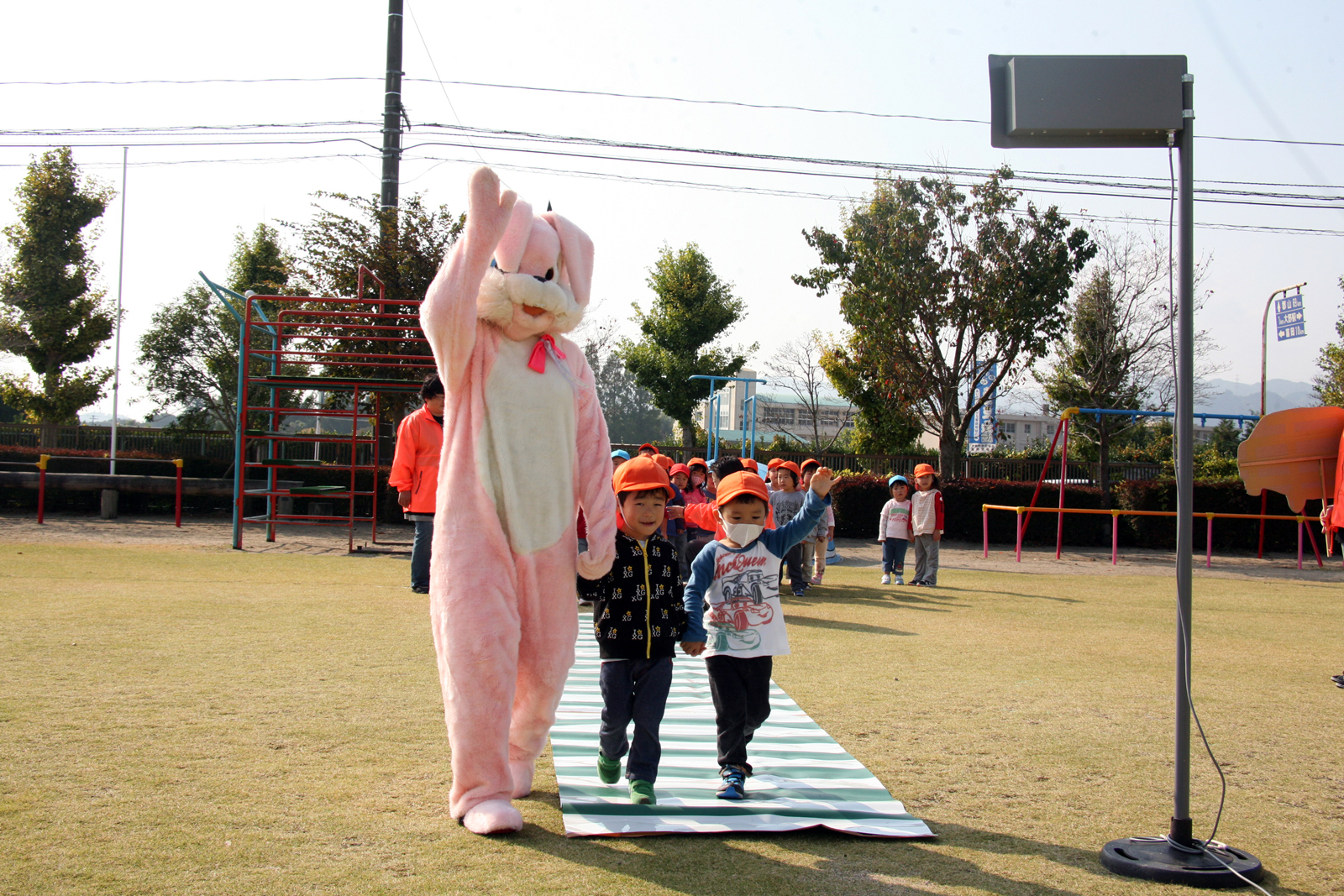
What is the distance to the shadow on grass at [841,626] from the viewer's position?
751 centimetres

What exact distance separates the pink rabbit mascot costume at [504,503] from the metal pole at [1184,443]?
1817mm

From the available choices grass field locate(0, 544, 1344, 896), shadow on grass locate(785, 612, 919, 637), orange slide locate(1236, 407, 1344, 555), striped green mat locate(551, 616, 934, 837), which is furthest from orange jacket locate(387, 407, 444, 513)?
orange slide locate(1236, 407, 1344, 555)

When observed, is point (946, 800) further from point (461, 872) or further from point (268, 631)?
point (268, 631)

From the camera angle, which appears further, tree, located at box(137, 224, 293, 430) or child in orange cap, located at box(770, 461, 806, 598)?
tree, located at box(137, 224, 293, 430)

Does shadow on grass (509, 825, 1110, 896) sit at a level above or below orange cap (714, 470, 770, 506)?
below

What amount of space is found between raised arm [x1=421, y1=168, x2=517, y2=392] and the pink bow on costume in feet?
0.72

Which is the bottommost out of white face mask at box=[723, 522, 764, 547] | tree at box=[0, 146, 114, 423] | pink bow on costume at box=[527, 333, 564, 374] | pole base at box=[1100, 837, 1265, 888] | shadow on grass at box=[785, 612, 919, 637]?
shadow on grass at box=[785, 612, 919, 637]

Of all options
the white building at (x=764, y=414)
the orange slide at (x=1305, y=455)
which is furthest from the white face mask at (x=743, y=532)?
the white building at (x=764, y=414)

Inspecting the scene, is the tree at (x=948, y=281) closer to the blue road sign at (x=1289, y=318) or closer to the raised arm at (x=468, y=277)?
the blue road sign at (x=1289, y=318)

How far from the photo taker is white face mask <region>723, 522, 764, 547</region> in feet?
12.3

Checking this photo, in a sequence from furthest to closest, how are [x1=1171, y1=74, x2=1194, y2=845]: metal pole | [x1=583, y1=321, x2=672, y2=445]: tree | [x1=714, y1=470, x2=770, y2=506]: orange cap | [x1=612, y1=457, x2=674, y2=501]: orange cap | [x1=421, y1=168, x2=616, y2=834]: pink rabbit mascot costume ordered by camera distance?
[x1=583, y1=321, x2=672, y2=445]: tree → [x1=714, y1=470, x2=770, y2=506]: orange cap → [x1=612, y1=457, x2=674, y2=501]: orange cap → [x1=421, y1=168, x2=616, y2=834]: pink rabbit mascot costume → [x1=1171, y1=74, x2=1194, y2=845]: metal pole

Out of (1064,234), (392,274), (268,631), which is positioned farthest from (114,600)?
(1064,234)

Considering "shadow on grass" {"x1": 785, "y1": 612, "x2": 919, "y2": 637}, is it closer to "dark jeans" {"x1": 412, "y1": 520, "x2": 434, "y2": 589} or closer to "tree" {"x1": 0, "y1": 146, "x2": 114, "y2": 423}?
"dark jeans" {"x1": 412, "y1": 520, "x2": 434, "y2": 589}

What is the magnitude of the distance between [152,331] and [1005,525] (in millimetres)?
22863
